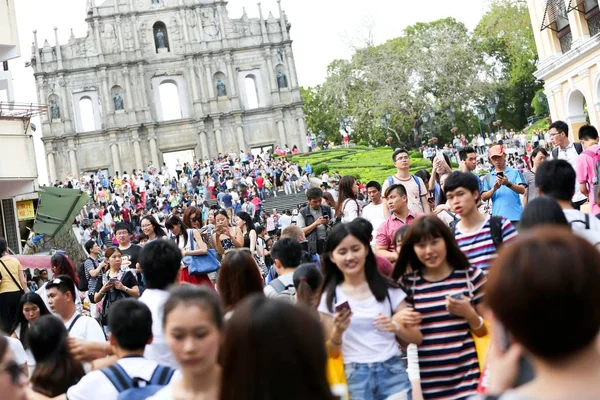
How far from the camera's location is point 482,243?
5352 mm

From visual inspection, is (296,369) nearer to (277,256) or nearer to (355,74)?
(277,256)

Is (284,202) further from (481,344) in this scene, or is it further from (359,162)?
(481,344)

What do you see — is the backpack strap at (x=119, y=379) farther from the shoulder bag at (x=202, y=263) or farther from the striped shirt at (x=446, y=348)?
the shoulder bag at (x=202, y=263)

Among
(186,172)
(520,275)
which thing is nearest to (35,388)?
(520,275)

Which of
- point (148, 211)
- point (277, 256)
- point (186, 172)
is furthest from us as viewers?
point (186, 172)

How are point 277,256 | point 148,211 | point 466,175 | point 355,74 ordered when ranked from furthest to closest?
point 355,74 < point 148,211 < point 277,256 < point 466,175

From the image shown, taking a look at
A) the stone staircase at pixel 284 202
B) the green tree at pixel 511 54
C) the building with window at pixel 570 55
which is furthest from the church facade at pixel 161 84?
the building with window at pixel 570 55

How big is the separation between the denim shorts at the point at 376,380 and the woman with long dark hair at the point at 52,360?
1.43 metres

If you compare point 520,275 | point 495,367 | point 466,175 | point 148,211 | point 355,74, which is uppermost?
point 355,74

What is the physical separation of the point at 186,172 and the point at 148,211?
37.3 feet

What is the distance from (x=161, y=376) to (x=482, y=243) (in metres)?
2.18

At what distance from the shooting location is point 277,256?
597cm

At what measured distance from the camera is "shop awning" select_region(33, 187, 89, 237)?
81.7ft

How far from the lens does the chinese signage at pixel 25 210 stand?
81.7 ft
